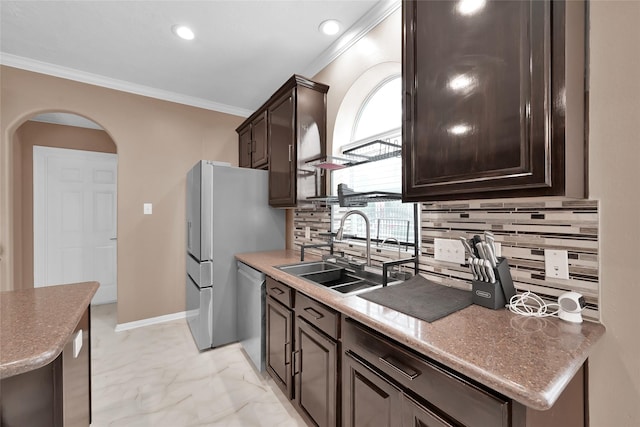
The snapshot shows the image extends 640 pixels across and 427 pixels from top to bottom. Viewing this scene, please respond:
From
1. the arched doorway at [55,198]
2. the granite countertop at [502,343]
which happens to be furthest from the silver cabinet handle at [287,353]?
the arched doorway at [55,198]

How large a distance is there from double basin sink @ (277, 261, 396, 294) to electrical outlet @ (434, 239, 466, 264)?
1.37 feet

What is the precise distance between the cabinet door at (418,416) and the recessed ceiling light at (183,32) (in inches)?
106

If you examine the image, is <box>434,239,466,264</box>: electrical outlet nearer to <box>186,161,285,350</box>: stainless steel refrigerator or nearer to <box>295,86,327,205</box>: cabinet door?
<box>295,86,327,205</box>: cabinet door

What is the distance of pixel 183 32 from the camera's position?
210 centimetres

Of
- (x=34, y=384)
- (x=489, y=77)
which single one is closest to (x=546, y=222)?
(x=489, y=77)

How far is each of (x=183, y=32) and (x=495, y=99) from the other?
2286 millimetres

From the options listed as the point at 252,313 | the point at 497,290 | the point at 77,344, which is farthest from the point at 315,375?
the point at 77,344

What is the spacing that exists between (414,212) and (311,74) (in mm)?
1874

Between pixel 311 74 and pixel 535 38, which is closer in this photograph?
pixel 535 38

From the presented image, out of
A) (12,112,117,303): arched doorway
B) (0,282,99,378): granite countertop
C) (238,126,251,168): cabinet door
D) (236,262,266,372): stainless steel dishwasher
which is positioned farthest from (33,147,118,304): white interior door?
(0,282,99,378): granite countertop

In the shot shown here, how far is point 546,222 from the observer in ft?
3.52

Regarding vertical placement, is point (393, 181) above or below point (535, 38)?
below

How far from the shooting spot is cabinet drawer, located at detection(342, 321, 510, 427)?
0.70 meters

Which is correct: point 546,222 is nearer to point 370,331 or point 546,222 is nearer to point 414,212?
point 414,212
